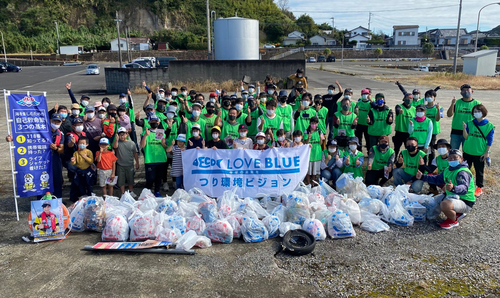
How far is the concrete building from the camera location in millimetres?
106625

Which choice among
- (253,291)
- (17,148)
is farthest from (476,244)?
(17,148)

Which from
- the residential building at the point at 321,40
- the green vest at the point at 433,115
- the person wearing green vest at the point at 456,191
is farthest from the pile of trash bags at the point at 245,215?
the residential building at the point at 321,40

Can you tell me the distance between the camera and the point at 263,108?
952cm

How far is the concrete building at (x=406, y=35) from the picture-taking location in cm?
10662

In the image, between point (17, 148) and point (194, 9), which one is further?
point (194, 9)

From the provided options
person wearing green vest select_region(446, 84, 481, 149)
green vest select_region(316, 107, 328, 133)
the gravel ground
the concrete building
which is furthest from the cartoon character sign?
the concrete building

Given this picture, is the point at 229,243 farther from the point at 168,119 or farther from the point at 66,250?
the point at 168,119

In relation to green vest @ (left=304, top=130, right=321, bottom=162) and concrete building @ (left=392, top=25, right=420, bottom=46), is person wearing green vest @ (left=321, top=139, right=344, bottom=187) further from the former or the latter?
concrete building @ (left=392, top=25, right=420, bottom=46)

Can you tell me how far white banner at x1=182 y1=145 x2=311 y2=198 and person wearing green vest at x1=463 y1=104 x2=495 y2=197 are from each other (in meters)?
3.50

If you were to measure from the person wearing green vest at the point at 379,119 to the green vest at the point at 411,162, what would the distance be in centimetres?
149

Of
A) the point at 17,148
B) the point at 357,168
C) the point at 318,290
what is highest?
the point at 17,148

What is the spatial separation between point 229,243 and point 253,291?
4.30 feet

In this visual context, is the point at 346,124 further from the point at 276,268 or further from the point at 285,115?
the point at 276,268

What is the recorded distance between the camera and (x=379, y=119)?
359 inches
